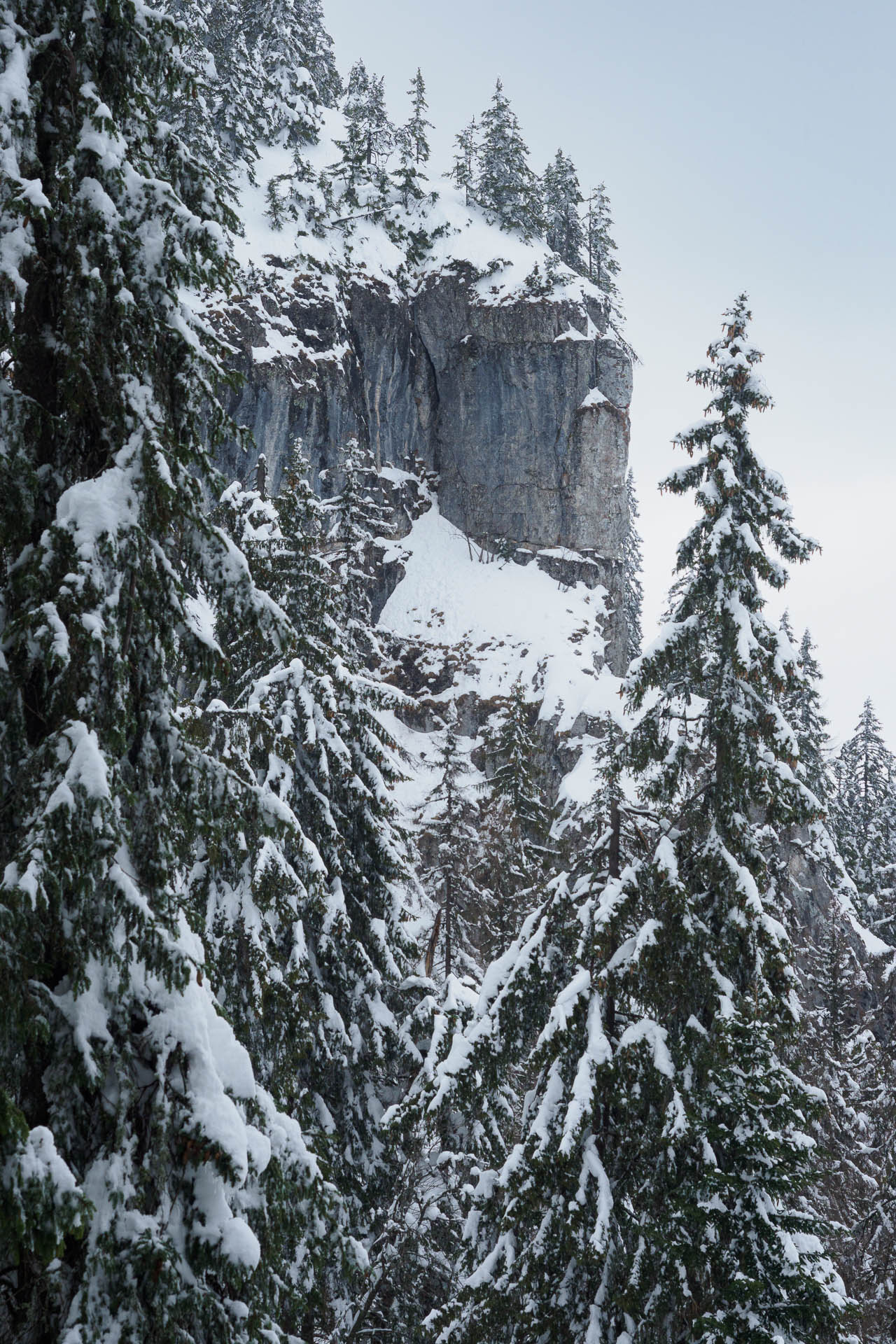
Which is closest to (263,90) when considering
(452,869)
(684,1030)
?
(452,869)

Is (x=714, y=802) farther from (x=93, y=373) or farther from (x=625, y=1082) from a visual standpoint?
(x=93, y=373)

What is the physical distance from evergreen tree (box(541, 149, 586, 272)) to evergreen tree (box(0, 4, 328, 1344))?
6861 centimetres

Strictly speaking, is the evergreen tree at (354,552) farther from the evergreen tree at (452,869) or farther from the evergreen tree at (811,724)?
the evergreen tree at (811,724)

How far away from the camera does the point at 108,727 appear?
4688 millimetres

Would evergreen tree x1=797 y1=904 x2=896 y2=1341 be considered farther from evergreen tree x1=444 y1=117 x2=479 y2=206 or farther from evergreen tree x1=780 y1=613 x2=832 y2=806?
evergreen tree x1=444 y1=117 x2=479 y2=206

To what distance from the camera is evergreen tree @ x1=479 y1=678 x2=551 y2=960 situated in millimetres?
22062

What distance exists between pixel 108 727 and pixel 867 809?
4944 cm

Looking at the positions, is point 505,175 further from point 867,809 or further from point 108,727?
point 108,727

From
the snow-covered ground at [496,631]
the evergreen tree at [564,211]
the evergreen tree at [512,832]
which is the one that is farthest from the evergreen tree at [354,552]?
the evergreen tree at [564,211]

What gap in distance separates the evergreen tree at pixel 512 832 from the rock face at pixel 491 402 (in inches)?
1141

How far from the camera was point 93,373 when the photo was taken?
486 centimetres

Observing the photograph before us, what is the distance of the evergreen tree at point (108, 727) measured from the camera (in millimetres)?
4109

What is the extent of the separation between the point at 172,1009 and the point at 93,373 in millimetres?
3317

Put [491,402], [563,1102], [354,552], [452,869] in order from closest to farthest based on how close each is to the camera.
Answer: [563,1102] < [354,552] < [452,869] < [491,402]
